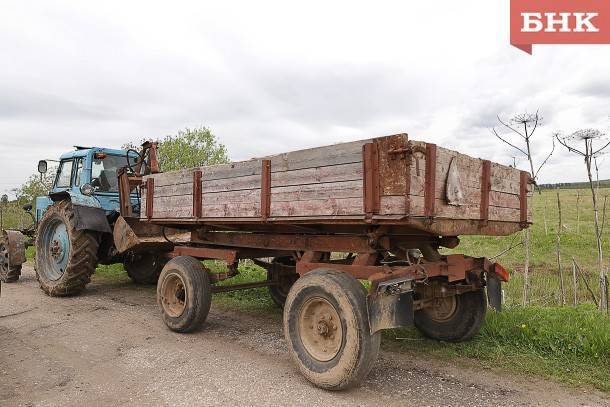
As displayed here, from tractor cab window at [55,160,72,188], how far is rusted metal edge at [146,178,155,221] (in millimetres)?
2923

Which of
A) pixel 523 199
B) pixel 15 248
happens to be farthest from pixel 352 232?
pixel 15 248

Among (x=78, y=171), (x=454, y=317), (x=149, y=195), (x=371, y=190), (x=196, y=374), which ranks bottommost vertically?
(x=196, y=374)

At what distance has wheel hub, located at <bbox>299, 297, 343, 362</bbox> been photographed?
145 inches

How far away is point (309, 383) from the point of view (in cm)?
371

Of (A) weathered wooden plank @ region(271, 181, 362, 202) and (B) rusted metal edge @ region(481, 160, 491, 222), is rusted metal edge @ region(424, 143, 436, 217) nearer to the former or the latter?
(A) weathered wooden plank @ region(271, 181, 362, 202)

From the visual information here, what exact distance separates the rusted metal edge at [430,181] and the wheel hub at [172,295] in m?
3.29

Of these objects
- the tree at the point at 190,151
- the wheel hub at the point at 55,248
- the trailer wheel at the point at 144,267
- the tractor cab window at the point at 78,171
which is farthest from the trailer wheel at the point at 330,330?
the tree at the point at 190,151

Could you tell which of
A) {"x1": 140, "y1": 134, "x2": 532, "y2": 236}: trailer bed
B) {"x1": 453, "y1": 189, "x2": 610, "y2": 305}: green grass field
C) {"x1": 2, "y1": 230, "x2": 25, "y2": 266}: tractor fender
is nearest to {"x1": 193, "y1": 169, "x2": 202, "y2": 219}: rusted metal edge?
{"x1": 140, "y1": 134, "x2": 532, "y2": 236}: trailer bed

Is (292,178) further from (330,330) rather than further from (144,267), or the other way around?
(144,267)

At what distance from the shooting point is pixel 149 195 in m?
6.07

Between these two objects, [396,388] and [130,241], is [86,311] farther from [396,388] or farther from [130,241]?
[396,388]

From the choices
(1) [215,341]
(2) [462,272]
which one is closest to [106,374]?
(1) [215,341]

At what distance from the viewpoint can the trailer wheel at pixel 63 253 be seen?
7078mm

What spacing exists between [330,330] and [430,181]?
1.49 m
